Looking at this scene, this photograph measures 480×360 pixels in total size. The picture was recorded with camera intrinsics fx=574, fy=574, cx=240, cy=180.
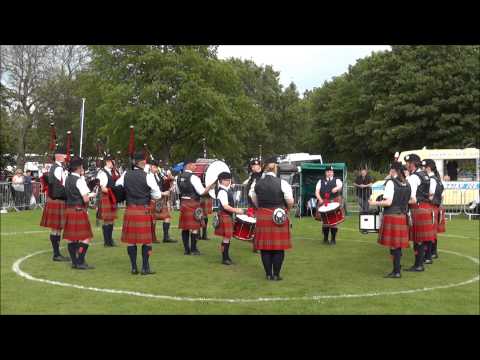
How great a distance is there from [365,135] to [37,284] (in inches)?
1179

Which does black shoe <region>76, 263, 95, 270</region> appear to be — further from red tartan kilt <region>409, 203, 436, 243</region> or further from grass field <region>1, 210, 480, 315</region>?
red tartan kilt <region>409, 203, 436, 243</region>

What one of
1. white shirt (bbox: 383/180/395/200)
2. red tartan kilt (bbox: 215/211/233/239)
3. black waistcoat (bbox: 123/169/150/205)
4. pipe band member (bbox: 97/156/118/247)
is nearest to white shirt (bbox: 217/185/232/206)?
red tartan kilt (bbox: 215/211/233/239)

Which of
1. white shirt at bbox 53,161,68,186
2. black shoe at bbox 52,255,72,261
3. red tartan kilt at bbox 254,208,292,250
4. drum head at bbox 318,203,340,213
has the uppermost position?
white shirt at bbox 53,161,68,186

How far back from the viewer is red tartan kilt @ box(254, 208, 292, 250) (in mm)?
7250

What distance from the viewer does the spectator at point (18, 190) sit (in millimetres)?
17078

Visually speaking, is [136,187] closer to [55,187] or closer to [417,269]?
[55,187]

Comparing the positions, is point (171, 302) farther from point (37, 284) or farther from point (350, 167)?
point (350, 167)

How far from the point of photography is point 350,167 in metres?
39.6

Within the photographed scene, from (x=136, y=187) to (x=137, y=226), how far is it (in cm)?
52

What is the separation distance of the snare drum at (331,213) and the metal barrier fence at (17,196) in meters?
10.2

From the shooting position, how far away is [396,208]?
7672 millimetres

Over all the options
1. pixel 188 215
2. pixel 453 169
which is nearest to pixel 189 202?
pixel 188 215

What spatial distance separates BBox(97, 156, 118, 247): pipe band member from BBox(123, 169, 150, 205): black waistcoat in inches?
84.5

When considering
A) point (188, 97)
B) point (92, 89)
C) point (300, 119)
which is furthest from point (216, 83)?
point (300, 119)
